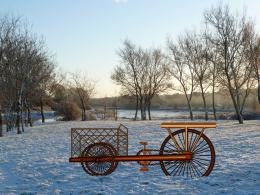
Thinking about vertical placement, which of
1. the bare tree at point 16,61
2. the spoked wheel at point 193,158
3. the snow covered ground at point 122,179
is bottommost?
the snow covered ground at point 122,179

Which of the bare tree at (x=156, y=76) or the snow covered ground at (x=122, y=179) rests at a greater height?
the bare tree at (x=156, y=76)

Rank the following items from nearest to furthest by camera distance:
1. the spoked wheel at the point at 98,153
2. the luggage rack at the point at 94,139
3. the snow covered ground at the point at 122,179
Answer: the snow covered ground at the point at 122,179 → the spoked wheel at the point at 98,153 → the luggage rack at the point at 94,139

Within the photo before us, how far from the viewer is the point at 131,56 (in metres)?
41.4

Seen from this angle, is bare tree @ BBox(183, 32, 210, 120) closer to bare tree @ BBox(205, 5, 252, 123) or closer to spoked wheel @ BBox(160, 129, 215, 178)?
bare tree @ BBox(205, 5, 252, 123)

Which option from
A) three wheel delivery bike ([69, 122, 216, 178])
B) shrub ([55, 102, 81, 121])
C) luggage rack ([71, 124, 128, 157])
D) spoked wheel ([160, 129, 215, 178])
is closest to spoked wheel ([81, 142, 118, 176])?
three wheel delivery bike ([69, 122, 216, 178])

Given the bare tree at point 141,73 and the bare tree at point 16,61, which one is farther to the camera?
the bare tree at point 141,73

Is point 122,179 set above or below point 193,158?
below

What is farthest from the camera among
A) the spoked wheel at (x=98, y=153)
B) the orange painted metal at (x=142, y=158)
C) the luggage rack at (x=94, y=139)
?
the luggage rack at (x=94, y=139)

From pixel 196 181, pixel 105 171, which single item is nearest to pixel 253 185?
pixel 196 181

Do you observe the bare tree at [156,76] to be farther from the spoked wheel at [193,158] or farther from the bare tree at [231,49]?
the spoked wheel at [193,158]

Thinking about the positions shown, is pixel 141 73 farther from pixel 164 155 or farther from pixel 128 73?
pixel 164 155

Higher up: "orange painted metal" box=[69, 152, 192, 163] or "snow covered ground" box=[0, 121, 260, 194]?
"orange painted metal" box=[69, 152, 192, 163]

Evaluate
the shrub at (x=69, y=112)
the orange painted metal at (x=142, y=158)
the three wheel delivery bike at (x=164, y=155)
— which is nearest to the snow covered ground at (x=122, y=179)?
the three wheel delivery bike at (x=164, y=155)

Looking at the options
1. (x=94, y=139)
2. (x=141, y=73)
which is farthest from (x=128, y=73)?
(x=94, y=139)
